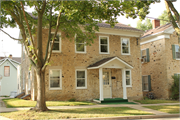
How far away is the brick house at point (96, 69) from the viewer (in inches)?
624

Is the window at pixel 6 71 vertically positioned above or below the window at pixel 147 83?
above

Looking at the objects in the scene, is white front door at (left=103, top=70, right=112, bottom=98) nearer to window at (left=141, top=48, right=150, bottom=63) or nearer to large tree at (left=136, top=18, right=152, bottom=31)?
window at (left=141, top=48, right=150, bottom=63)

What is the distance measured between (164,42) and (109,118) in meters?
13.6

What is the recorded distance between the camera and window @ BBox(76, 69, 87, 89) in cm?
1656

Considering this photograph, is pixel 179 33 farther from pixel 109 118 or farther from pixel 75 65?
pixel 75 65

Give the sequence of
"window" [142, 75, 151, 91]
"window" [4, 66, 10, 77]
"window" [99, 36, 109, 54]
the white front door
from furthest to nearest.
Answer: "window" [4, 66, 10, 77], "window" [142, 75, 151, 91], "window" [99, 36, 109, 54], the white front door

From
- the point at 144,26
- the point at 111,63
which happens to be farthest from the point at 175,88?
the point at 144,26

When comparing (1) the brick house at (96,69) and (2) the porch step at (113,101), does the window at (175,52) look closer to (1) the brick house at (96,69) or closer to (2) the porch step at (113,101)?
(1) the brick house at (96,69)

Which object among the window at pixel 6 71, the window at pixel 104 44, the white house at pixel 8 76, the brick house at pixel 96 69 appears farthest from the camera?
the window at pixel 6 71

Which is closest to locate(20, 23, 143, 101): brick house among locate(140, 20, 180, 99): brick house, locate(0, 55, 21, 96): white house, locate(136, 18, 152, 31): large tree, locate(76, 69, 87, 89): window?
locate(76, 69, 87, 89): window

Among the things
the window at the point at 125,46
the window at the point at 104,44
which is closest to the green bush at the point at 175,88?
the window at the point at 125,46

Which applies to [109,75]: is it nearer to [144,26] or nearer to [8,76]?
[8,76]

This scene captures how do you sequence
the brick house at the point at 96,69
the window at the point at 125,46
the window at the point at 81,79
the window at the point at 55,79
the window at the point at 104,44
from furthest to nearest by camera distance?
the window at the point at 125,46
the window at the point at 104,44
the window at the point at 81,79
the brick house at the point at 96,69
the window at the point at 55,79

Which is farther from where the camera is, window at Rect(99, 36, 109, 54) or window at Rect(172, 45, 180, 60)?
window at Rect(172, 45, 180, 60)
